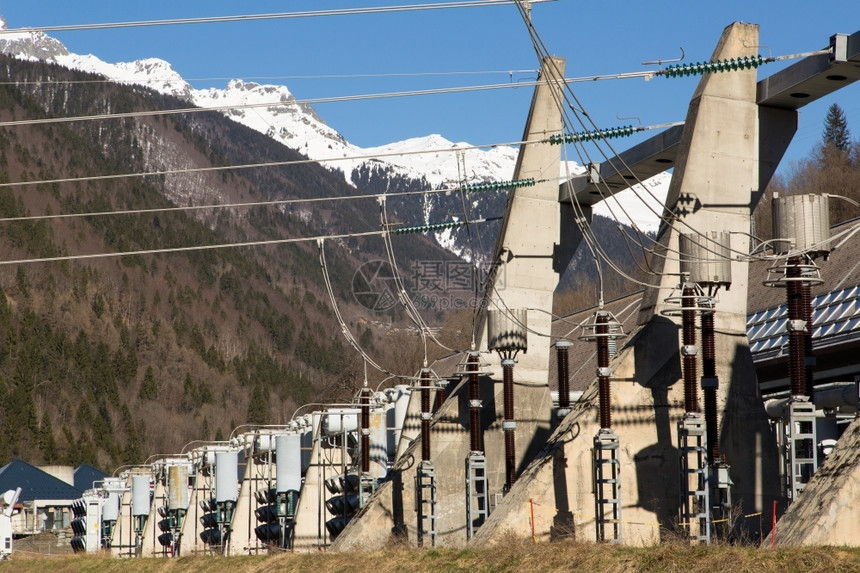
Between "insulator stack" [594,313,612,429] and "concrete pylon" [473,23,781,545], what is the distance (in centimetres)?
44

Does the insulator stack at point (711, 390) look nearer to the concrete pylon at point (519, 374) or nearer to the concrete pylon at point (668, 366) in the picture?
the concrete pylon at point (668, 366)

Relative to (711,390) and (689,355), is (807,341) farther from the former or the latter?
(689,355)

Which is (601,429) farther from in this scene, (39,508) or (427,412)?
(39,508)

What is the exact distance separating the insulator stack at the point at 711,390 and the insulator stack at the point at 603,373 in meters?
2.13

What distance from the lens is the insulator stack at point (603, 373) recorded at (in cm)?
2509

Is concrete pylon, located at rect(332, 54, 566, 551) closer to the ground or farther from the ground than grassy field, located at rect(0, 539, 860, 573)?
farther from the ground

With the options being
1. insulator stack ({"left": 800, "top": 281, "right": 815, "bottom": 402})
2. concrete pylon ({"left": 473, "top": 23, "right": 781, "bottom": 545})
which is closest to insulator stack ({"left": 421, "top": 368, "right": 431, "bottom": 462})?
concrete pylon ({"left": 473, "top": 23, "right": 781, "bottom": 545})

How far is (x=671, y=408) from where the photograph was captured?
2600 cm

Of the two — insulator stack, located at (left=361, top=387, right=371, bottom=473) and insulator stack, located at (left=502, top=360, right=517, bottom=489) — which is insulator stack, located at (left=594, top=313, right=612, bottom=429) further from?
insulator stack, located at (left=361, top=387, right=371, bottom=473)

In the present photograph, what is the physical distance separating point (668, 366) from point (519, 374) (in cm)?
918

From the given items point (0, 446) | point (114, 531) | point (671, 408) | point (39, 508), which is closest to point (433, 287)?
point (39, 508)

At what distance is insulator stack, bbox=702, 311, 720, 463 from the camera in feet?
77.4

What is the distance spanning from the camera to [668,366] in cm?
2611

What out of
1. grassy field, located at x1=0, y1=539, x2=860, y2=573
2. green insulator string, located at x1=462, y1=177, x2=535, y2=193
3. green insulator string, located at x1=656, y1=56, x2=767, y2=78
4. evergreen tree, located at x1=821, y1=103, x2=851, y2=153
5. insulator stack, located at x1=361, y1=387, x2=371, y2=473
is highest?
evergreen tree, located at x1=821, y1=103, x2=851, y2=153
